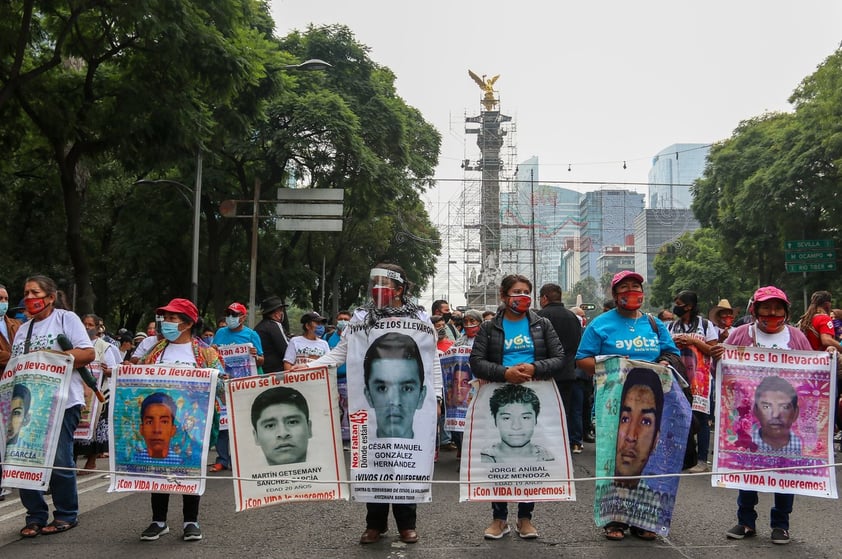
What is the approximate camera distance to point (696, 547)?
20.5 feet

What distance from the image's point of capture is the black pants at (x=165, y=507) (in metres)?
6.64

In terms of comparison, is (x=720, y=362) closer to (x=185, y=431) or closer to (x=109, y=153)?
(x=185, y=431)

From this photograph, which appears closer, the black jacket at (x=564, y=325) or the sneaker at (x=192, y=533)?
the sneaker at (x=192, y=533)

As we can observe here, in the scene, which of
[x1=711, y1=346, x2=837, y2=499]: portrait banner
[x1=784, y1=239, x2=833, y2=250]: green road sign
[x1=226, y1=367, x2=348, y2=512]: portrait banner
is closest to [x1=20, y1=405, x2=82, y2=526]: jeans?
[x1=226, y1=367, x2=348, y2=512]: portrait banner

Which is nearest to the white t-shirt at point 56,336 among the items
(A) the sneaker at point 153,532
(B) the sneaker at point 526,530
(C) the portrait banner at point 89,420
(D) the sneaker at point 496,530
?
(A) the sneaker at point 153,532

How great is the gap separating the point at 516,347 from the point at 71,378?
336 centimetres

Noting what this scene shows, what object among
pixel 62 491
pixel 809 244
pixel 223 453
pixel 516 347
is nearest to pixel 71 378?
pixel 62 491

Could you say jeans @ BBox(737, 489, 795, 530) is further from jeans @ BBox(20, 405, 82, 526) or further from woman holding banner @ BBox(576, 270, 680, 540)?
jeans @ BBox(20, 405, 82, 526)

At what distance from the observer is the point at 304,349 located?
11.2 m

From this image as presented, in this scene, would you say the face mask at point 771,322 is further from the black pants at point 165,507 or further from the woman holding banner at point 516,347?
the black pants at point 165,507

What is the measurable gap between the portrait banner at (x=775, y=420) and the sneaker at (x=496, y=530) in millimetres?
1469

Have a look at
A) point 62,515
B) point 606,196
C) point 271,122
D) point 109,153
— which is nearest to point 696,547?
point 62,515

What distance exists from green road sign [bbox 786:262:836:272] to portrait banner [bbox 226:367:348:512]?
32.6m

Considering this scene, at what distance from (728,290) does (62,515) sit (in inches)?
2534
